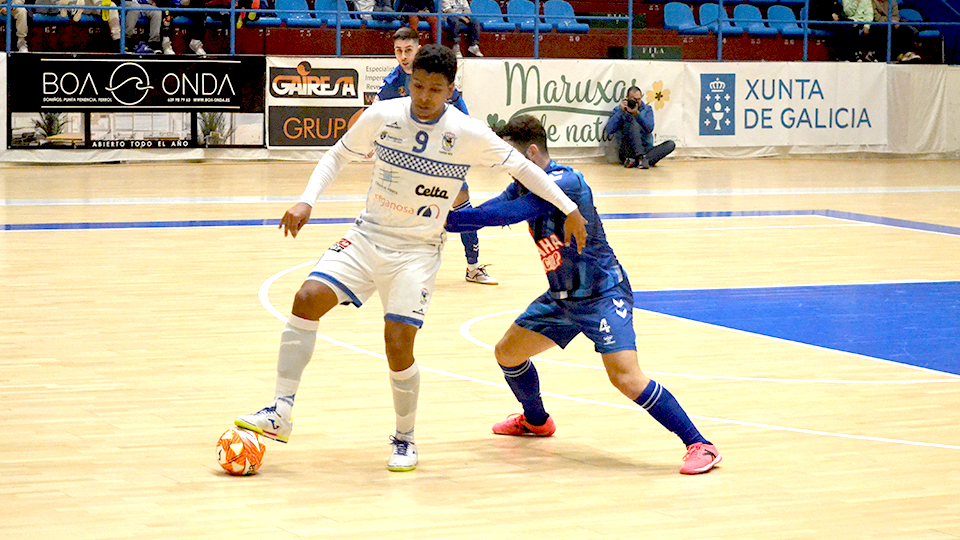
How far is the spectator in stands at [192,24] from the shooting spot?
1993 centimetres

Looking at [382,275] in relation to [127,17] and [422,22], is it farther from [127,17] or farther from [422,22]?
[422,22]

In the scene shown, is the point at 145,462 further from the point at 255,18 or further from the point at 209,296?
the point at 255,18

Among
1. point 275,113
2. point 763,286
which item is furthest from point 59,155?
point 763,286

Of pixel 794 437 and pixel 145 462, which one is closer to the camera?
pixel 145 462

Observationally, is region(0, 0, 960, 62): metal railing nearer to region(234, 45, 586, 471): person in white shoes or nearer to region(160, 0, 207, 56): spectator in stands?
region(160, 0, 207, 56): spectator in stands

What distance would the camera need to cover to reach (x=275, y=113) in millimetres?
20719

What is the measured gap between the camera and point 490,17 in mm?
23328

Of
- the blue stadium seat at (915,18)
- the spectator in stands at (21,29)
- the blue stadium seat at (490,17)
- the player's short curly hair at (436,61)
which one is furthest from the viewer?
the blue stadium seat at (915,18)

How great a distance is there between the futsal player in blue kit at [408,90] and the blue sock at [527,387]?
248 centimetres

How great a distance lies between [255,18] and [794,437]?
1700 cm

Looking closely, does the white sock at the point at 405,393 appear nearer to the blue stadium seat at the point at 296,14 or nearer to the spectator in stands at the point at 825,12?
the blue stadium seat at the point at 296,14

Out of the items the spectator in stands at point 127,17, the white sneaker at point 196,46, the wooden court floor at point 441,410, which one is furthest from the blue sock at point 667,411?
the white sneaker at point 196,46

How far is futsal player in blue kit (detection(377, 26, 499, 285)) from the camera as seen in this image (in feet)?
30.5

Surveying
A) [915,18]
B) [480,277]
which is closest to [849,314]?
[480,277]
